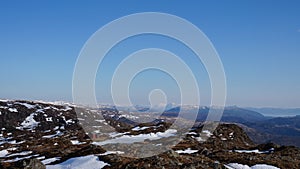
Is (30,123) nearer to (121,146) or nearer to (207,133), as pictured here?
(207,133)

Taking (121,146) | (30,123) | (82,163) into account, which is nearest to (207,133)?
(121,146)

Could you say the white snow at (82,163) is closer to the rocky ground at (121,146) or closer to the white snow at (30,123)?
the rocky ground at (121,146)

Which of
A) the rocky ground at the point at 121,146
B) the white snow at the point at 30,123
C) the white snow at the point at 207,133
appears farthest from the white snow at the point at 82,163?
the white snow at the point at 30,123

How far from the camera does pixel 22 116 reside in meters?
132

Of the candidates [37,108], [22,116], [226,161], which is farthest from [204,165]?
[37,108]

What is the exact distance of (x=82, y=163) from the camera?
103ft

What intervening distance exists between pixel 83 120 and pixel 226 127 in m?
88.6

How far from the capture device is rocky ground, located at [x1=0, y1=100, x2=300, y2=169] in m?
31.9

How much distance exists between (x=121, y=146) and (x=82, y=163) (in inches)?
357

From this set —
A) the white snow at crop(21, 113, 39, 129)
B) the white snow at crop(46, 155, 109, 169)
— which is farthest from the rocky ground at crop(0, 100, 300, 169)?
the white snow at crop(46, 155, 109, 169)

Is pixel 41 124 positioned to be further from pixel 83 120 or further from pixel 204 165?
pixel 204 165

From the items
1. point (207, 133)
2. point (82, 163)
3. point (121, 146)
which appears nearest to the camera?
point (82, 163)

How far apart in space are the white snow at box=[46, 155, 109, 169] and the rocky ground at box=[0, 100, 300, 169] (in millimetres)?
300

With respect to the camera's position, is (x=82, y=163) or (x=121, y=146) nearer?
(x=82, y=163)
